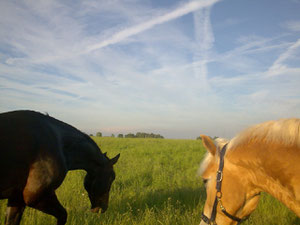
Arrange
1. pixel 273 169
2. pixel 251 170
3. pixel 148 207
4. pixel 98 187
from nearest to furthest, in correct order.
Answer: pixel 273 169, pixel 251 170, pixel 98 187, pixel 148 207

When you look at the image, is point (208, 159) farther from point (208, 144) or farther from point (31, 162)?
point (31, 162)

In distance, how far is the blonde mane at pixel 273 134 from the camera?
222cm

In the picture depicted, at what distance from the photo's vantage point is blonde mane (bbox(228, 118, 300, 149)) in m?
2.22

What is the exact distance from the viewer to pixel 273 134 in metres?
2.33

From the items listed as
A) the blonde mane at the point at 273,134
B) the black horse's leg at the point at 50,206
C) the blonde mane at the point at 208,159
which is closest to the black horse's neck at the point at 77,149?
A: the black horse's leg at the point at 50,206

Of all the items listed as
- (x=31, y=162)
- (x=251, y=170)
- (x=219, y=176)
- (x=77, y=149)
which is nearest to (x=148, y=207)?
(x=77, y=149)

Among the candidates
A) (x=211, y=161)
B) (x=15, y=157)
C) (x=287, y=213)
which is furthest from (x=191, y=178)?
(x=15, y=157)

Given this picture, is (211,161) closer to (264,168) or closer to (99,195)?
(264,168)

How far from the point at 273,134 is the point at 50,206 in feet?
9.42

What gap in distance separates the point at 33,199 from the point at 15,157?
59cm

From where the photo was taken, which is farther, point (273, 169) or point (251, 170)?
point (251, 170)

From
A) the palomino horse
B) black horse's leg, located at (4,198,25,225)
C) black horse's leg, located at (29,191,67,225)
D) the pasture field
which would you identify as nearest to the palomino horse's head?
the palomino horse

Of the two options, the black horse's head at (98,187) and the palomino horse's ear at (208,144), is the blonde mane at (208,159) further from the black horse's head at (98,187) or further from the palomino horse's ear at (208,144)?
the black horse's head at (98,187)

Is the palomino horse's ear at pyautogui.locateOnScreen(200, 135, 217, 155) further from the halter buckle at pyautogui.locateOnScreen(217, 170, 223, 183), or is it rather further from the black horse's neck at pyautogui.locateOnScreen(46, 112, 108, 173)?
the black horse's neck at pyautogui.locateOnScreen(46, 112, 108, 173)
